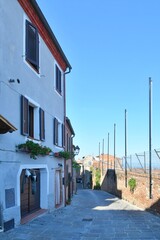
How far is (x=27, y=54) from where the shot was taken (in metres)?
12.9

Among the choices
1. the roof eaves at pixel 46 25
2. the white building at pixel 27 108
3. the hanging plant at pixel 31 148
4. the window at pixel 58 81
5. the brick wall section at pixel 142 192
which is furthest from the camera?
the window at pixel 58 81

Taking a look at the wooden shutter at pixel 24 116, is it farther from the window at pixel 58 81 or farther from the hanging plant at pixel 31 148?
the window at pixel 58 81

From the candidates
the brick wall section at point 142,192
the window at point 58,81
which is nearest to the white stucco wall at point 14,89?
the window at point 58,81

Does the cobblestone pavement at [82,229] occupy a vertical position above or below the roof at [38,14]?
below

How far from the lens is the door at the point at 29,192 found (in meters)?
12.6

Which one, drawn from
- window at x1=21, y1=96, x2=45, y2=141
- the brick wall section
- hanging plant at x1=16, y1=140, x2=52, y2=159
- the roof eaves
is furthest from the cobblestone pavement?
the roof eaves

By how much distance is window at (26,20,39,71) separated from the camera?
12958 millimetres

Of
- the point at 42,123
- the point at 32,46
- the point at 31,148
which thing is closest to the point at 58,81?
the point at 42,123

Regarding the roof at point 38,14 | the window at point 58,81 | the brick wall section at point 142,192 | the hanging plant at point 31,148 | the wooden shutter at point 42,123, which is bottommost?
the brick wall section at point 142,192

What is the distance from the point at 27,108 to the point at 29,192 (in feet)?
10.3

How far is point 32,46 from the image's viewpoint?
44.0 ft

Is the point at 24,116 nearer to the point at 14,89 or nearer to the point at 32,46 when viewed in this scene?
the point at 14,89

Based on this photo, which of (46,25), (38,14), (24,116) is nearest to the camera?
(24,116)

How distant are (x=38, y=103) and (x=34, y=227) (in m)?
4.82
